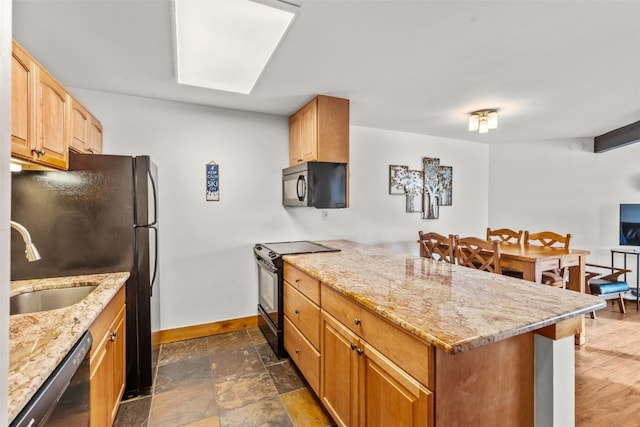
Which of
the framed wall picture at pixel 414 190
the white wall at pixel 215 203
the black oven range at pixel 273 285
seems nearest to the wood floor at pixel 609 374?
the black oven range at pixel 273 285

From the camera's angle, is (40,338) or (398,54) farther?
(398,54)

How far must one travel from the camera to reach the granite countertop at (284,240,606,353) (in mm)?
1045

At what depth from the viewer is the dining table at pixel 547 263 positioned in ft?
8.90

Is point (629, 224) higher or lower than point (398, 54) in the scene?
lower

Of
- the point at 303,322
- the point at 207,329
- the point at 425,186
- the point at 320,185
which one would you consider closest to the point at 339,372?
the point at 303,322

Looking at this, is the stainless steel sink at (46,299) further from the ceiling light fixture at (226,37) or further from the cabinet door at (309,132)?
the cabinet door at (309,132)

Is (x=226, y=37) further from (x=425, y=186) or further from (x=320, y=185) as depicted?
(x=425, y=186)

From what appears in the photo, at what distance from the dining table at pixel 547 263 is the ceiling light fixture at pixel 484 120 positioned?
132 centimetres

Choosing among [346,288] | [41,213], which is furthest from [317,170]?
[41,213]

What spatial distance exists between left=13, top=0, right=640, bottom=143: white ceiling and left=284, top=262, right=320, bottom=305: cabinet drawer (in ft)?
4.96

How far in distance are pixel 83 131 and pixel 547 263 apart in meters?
4.05

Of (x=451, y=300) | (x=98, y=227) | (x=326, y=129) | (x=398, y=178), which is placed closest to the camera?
(x=451, y=300)

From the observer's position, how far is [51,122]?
168cm

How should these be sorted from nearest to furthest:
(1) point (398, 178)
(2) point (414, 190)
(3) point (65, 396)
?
(3) point (65, 396)
(1) point (398, 178)
(2) point (414, 190)
